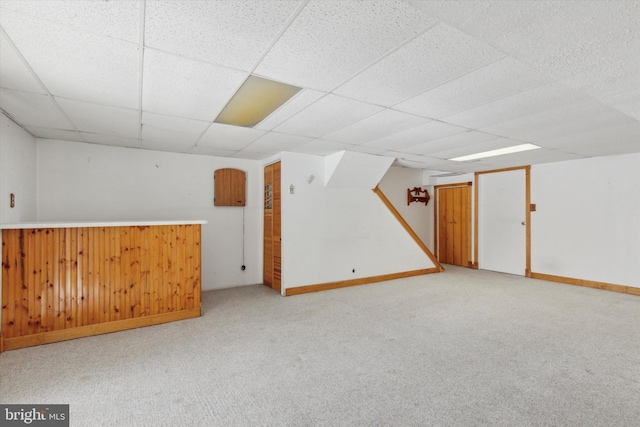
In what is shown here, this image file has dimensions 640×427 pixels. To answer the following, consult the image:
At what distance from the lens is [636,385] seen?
87.1 inches

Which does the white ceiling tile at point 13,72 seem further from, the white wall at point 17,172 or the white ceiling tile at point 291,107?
the white ceiling tile at point 291,107

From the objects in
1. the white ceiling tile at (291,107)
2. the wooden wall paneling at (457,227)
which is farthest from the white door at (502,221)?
the white ceiling tile at (291,107)

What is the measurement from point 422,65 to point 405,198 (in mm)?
5619

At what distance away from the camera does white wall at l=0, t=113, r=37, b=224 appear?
116 inches

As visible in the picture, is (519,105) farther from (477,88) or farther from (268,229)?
(268,229)

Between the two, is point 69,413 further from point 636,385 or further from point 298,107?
point 636,385

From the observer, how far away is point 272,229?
16.7 feet

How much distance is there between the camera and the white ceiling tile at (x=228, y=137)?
136 inches

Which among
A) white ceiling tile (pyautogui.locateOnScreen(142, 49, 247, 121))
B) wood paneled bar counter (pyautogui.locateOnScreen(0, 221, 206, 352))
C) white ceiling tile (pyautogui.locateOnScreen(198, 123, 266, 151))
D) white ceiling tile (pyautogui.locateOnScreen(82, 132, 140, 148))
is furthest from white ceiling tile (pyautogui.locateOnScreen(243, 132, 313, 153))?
white ceiling tile (pyautogui.locateOnScreen(82, 132, 140, 148))

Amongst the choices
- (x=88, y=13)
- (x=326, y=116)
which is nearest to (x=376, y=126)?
(x=326, y=116)

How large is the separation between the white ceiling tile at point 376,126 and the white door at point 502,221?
4100 mm

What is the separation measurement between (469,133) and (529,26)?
2388 mm

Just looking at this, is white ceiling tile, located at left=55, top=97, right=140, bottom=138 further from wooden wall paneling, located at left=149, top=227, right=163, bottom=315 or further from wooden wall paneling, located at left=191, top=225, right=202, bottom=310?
wooden wall paneling, located at left=191, top=225, right=202, bottom=310

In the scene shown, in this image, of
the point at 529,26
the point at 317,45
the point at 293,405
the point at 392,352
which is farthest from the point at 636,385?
the point at 317,45
